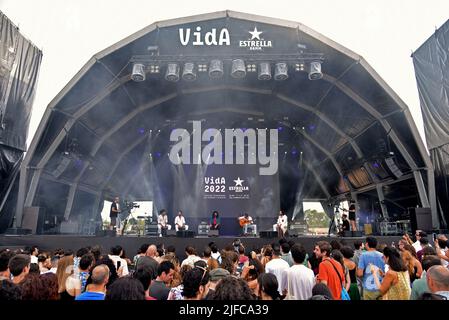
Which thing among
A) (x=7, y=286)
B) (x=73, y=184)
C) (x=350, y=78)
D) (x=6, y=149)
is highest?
(x=350, y=78)

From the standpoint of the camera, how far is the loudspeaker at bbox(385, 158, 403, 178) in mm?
13852

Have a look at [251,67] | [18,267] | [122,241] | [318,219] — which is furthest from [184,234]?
[318,219]

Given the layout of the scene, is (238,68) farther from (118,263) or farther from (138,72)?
(118,263)

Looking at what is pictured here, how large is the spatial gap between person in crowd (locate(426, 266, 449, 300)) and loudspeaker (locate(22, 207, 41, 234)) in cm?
1389

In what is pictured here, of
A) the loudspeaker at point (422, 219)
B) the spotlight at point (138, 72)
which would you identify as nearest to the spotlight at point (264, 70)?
the spotlight at point (138, 72)

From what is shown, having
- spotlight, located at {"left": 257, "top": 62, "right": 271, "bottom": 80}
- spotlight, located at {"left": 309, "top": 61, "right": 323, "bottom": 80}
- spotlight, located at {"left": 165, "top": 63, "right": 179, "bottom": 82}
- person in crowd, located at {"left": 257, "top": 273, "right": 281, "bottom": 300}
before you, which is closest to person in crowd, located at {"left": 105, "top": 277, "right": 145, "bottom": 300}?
person in crowd, located at {"left": 257, "top": 273, "right": 281, "bottom": 300}

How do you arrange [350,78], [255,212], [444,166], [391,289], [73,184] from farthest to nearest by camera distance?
[255,212], [73,184], [350,78], [444,166], [391,289]

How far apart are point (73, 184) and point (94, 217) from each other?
3.33 meters

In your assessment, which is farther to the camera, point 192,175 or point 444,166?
point 192,175

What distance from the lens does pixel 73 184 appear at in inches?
628

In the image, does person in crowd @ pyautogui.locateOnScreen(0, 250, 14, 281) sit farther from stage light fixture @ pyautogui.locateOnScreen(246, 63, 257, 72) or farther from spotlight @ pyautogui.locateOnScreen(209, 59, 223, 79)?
stage light fixture @ pyautogui.locateOnScreen(246, 63, 257, 72)

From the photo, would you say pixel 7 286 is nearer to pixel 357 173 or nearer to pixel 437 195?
pixel 437 195

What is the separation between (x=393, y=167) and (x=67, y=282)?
565 inches
